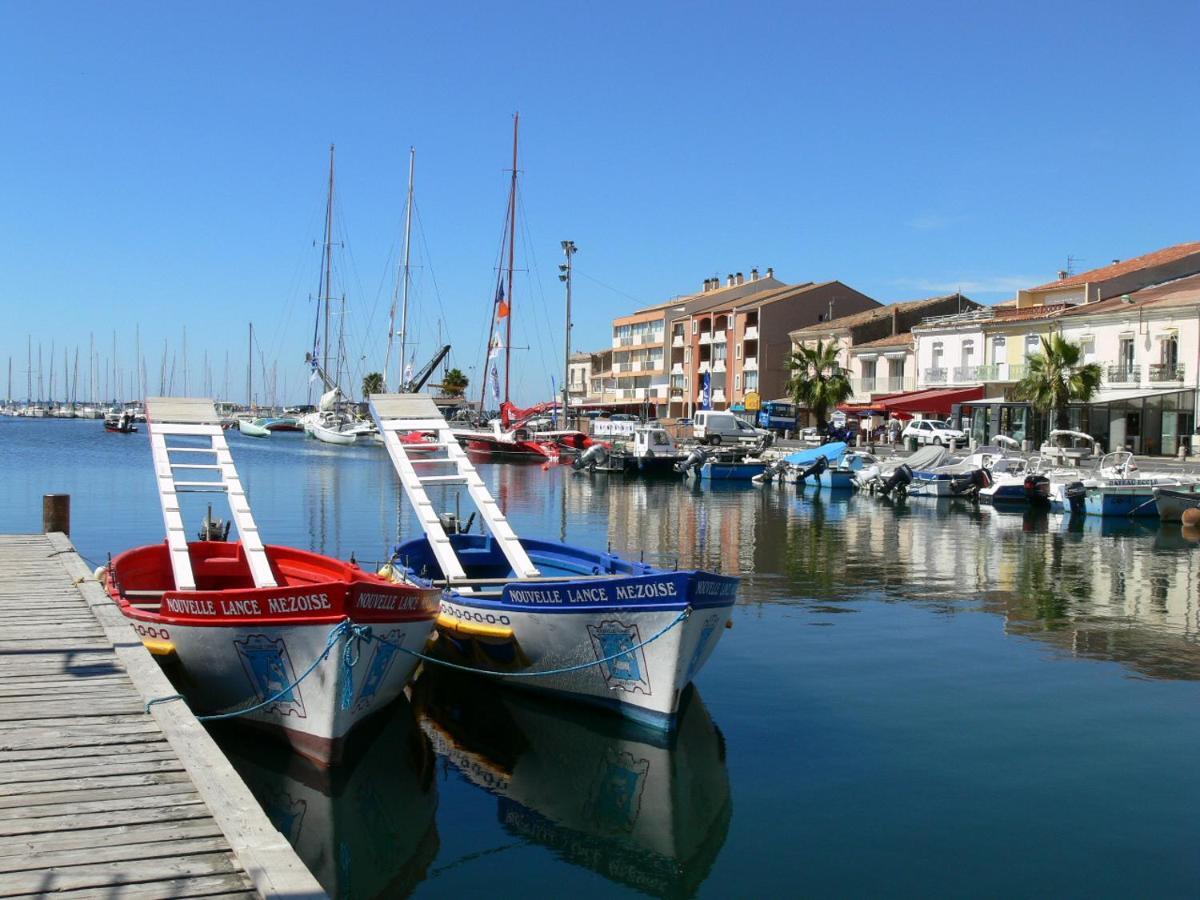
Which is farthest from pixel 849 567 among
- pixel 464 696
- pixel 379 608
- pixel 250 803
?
pixel 250 803

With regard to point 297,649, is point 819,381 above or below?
above

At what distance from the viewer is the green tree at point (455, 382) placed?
127688 mm

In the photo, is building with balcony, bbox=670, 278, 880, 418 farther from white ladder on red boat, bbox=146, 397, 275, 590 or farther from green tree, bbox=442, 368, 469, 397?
white ladder on red boat, bbox=146, 397, 275, 590

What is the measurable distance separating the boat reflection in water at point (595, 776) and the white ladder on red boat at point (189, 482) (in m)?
2.93

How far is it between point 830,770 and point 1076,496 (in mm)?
34140

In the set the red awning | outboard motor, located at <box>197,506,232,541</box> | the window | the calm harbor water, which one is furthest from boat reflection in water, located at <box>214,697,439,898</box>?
the red awning

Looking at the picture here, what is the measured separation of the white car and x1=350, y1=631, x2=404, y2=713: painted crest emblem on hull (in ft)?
167

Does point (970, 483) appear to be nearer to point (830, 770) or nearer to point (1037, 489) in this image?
point (1037, 489)

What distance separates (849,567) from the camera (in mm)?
27750

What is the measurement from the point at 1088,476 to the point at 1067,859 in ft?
123

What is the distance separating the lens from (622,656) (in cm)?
1333

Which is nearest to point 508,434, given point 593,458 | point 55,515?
point 593,458

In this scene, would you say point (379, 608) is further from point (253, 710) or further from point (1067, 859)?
point (1067, 859)

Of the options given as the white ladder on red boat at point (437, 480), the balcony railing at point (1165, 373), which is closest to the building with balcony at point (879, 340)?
the balcony railing at point (1165, 373)
